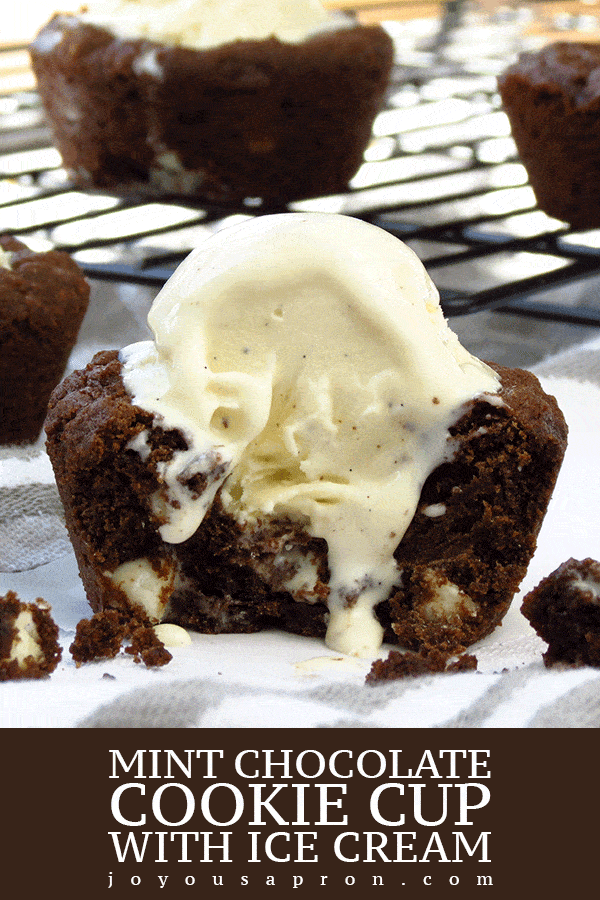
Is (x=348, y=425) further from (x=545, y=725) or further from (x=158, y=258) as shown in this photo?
(x=158, y=258)

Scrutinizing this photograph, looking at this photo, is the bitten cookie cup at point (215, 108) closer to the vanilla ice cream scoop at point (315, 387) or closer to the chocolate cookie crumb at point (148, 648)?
the vanilla ice cream scoop at point (315, 387)

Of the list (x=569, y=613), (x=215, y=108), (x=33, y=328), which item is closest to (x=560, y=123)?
(x=215, y=108)

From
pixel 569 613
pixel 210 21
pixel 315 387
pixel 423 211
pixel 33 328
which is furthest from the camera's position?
pixel 423 211

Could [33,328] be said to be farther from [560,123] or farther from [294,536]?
[560,123]

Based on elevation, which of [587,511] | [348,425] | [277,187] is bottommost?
[587,511]

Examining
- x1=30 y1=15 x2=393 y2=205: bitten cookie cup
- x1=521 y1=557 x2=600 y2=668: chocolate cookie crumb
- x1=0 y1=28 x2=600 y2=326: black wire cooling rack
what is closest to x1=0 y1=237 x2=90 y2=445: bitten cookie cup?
x1=0 y1=28 x2=600 y2=326: black wire cooling rack

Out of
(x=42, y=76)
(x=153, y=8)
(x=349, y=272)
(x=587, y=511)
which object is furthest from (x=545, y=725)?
(x=42, y=76)

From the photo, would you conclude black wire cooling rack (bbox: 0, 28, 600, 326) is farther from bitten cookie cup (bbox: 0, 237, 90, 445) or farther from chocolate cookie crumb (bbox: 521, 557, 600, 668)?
chocolate cookie crumb (bbox: 521, 557, 600, 668)
